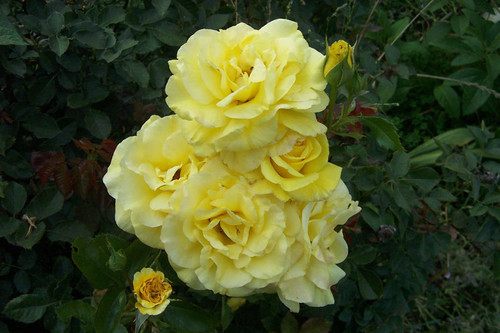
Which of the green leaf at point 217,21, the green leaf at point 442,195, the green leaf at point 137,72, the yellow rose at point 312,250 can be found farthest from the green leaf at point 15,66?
the green leaf at point 442,195

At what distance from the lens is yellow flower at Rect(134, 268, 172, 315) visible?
873 mm

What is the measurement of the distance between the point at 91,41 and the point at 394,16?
2.57m

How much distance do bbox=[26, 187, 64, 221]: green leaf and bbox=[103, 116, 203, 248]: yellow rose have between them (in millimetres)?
486

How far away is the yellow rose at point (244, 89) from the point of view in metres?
0.77

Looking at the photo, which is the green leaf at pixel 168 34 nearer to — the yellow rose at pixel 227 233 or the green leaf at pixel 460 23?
the yellow rose at pixel 227 233

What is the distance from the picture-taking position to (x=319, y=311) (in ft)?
4.81

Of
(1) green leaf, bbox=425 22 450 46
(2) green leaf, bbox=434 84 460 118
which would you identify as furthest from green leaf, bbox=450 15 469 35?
(2) green leaf, bbox=434 84 460 118

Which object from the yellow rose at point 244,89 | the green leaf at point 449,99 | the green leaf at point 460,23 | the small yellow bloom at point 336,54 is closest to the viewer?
the yellow rose at point 244,89

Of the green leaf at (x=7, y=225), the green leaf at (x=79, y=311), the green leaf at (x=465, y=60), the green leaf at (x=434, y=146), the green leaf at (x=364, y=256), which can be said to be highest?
the green leaf at (x=7, y=225)

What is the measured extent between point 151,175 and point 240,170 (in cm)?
14

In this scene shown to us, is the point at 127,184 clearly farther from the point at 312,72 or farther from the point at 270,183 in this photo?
the point at 312,72

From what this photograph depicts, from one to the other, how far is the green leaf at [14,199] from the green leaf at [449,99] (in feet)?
7.43

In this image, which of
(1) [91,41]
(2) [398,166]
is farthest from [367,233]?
(1) [91,41]

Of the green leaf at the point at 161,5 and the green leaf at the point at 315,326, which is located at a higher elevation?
the green leaf at the point at 161,5
